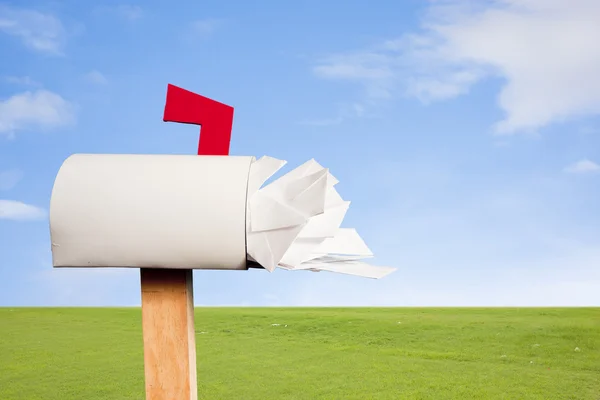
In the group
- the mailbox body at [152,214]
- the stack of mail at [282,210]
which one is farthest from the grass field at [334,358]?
the mailbox body at [152,214]

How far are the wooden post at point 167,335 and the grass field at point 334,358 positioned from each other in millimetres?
2564

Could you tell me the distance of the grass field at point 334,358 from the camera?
457 centimetres

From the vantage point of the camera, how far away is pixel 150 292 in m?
1.93

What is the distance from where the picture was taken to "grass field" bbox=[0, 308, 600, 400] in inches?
180

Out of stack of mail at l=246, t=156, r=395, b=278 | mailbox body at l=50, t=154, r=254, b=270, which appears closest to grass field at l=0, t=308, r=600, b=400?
stack of mail at l=246, t=156, r=395, b=278

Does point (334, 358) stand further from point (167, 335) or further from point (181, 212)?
point (181, 212)

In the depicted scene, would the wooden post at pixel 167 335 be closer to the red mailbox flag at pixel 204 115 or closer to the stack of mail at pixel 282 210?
the stack of mail at pixel 282 210

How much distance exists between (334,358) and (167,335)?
3.97 meters

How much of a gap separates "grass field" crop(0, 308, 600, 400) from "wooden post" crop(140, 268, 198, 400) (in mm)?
2564

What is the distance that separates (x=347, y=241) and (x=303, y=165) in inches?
19.2

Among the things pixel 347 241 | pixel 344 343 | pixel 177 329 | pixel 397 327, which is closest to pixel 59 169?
pixel 177 329

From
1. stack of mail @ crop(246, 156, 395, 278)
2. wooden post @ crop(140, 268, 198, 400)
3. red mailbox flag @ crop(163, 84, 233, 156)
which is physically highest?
red mailbox flag @ crop(163, 84, 233, 156)

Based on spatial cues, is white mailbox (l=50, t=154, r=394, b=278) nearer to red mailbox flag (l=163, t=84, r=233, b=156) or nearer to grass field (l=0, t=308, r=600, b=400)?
red mailbox flag (l=163, t=84, r=233, b=156)

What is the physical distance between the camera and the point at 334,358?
18.5ft
